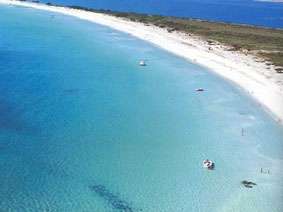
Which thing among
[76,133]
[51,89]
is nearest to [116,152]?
[76,133]

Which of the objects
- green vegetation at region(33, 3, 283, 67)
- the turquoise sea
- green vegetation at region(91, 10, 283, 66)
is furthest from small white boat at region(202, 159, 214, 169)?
green vegetation at region(91, 10, 283, 66)

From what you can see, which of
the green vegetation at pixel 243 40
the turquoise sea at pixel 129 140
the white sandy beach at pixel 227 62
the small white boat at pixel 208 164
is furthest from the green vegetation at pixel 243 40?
the small white boat at pixel 208 164

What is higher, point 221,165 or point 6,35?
point 6,35

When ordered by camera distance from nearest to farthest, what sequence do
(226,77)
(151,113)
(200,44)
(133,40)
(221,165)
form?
(221,165) < (151,113) < (226,77) < (200,44) < (133,40)

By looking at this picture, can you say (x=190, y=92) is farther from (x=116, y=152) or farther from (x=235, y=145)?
(x=116, y=152)

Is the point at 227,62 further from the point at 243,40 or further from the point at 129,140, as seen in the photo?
the point at 129,140

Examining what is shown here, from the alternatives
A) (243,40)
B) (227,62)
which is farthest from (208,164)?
(243,40)

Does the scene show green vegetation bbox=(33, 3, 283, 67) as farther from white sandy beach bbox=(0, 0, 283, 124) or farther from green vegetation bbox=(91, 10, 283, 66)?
white sandy beach bbox=(0, 0, 283, 124)
